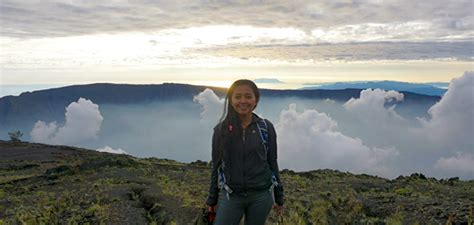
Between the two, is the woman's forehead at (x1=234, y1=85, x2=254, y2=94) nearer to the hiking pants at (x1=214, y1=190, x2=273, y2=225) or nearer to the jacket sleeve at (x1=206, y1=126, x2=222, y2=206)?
the jacket sleeve at (x1=206, y1=126, x2=222, y2=206)

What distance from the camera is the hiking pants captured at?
19.6 ft

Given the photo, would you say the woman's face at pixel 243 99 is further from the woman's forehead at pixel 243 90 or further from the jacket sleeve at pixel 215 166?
the jacket sleeve at pixel 215 166

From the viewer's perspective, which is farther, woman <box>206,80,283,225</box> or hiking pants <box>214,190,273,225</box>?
hiking pants <box>214,190,273,225</box>

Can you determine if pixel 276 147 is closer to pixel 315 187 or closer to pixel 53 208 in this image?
pixel 53 208

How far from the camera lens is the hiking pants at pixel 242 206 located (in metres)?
5.99

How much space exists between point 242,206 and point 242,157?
2.29ft

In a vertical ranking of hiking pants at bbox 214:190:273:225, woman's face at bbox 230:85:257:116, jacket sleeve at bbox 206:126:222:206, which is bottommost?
hiking pants at bbox 214:190:273:225

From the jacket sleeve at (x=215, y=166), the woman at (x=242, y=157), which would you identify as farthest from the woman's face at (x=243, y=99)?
the jacket sleeve at (x=215, y=166)

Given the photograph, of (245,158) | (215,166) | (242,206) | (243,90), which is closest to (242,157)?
(245,158)

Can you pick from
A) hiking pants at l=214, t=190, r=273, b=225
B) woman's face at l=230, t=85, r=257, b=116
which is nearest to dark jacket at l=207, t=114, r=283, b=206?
hiking pants at l=214, t=190, r=273, b=225

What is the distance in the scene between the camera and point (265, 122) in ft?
19.6

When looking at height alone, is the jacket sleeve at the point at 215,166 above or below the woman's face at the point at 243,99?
below

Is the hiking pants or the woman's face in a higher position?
the woman's face

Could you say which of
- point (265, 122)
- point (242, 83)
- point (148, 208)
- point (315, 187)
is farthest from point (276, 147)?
point (315, 187)
